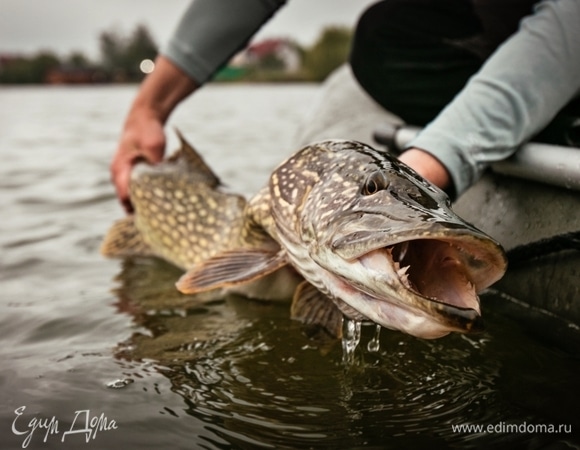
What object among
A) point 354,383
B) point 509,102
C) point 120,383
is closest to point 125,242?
point 120,383

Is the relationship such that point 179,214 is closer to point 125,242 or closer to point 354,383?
point 125,242

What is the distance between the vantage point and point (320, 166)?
1.75m

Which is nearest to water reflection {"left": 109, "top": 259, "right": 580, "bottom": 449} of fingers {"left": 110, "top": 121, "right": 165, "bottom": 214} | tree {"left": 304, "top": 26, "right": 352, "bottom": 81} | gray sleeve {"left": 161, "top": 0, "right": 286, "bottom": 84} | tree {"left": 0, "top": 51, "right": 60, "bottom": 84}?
fingers {"left": 110, "top": 121, "right": 165, "bottom": 214}

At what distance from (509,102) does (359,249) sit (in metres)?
0.89

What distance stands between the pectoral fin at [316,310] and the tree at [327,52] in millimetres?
41898

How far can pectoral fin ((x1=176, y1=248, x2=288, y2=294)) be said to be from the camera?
1849mm

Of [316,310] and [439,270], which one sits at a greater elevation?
[439,270]

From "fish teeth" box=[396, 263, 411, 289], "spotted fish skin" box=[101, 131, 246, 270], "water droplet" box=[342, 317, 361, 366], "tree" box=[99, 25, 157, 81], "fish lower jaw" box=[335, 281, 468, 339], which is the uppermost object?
"fish teeth" box=[396, 263, 411, 289]

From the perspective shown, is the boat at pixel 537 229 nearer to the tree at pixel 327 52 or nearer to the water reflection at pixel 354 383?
the water reflection at pixel 354 383

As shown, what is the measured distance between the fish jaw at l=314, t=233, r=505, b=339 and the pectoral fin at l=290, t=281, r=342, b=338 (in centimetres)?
42

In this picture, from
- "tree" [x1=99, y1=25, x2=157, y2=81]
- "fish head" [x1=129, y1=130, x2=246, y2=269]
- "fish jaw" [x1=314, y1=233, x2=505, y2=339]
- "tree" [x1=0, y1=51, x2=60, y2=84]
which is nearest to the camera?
"fish jaw" [x1=314, y1=233, x2=505, y2=339]

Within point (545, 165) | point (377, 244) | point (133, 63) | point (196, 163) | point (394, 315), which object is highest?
point (377, 244)

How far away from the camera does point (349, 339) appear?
1751mm

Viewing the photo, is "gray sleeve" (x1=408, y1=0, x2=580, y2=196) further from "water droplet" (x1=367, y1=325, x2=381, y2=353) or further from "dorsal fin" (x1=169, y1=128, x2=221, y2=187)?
"dorsal fin" (x1=169, y1=128, x2=221, y2=187)
